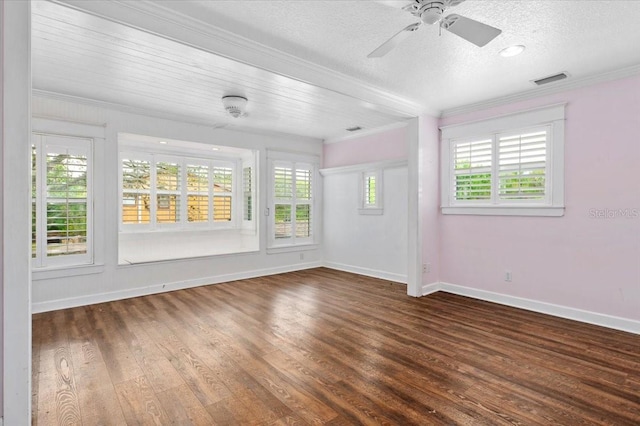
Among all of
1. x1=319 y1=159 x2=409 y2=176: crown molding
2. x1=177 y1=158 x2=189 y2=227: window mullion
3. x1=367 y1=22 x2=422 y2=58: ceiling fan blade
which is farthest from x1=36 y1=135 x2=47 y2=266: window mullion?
x1=319 y1=159 x2=409 y2=176: crown molding

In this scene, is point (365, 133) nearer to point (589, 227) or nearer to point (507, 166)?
point (507, 166)

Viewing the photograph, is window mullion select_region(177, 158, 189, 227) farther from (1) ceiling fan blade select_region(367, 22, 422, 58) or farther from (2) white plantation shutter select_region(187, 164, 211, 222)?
(1) ceiling fan blade select_region(367, 22, 422, 58)

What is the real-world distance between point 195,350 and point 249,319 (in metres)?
0.84

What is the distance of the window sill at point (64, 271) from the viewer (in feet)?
12.6

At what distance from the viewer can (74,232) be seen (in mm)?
4094

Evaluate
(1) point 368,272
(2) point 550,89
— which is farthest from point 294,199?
(2) point 550,89

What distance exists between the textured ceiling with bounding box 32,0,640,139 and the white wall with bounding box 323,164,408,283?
1537 millimetres

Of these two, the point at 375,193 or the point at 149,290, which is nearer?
the point at 149,290

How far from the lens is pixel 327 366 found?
99.1 inches

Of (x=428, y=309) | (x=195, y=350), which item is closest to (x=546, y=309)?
(x=428, y=309)

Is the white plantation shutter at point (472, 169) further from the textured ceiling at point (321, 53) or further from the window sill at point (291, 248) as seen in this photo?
the window sill at point (291, 248)

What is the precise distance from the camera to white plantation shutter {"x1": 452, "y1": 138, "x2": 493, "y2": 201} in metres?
4.36

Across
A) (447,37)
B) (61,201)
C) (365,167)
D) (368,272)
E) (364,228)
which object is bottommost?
(368,272)

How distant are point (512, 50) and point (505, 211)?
80.6 inches
